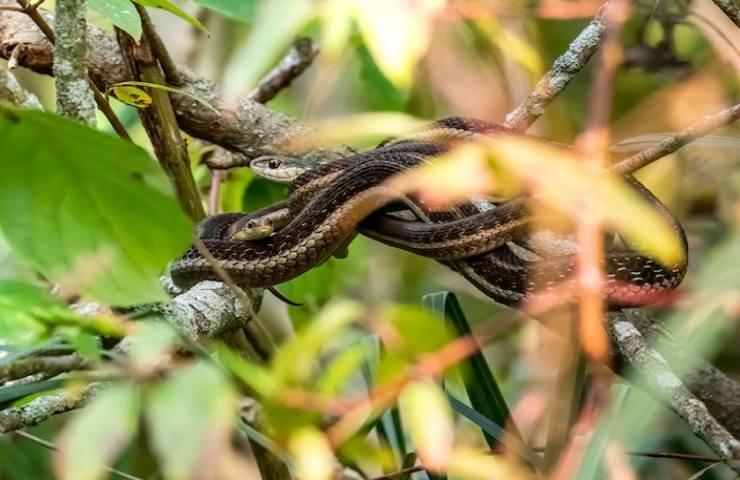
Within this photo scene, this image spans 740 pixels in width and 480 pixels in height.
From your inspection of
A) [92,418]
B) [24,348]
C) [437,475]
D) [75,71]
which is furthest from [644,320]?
[92,418]

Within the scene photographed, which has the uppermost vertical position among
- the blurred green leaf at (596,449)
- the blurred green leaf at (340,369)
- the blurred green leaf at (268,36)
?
the blurred green leaf at (268,36)

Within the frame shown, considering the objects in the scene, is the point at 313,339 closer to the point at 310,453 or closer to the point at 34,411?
the point at 310,453

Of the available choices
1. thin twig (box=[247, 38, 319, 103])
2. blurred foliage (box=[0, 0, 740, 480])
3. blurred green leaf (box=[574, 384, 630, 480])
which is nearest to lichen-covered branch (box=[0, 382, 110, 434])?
blurred foliage (box=[0, 0, 740, 480])

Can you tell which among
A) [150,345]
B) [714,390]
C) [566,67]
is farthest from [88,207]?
[714,390]

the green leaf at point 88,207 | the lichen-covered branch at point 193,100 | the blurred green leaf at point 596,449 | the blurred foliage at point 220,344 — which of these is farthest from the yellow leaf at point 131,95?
the blurred green leaf at point 596,449

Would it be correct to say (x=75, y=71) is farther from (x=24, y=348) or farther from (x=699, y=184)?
(x=699, y=184)

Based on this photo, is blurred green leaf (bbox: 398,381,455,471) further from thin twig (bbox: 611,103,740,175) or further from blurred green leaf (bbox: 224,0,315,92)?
thin twig (bbox: 611,103,740,175)

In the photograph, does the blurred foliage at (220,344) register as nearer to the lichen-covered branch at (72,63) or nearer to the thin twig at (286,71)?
the lichen-covered branch at (72,63)
